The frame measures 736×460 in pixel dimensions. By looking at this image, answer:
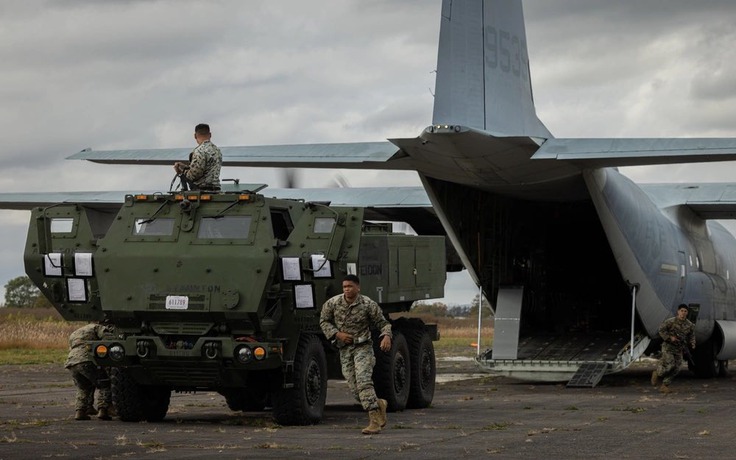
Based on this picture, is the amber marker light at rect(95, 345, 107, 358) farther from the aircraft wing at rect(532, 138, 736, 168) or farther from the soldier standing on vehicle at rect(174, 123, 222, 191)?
the aircraft wing at rect(532, 138, 736, 168)

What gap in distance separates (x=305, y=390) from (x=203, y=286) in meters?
1.76

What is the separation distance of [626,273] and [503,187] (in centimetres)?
305

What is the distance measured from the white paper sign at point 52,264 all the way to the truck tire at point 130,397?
1.42 m

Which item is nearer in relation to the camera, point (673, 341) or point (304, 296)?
point (304, 296)

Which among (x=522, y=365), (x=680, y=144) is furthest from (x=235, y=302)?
(x=522, y=365)

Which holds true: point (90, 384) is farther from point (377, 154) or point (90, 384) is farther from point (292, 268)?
point (377, 154)

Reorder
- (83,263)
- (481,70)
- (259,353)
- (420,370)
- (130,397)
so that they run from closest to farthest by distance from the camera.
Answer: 1. (259,353)
2. (83,263)
3. (130,397)
4. (420,370)
5. (481,70)

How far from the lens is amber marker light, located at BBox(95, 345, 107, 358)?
47.1ft

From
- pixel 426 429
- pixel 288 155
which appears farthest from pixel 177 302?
pixel 288 155

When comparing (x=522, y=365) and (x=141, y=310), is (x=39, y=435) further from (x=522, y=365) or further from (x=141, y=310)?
(x=522, y=365)

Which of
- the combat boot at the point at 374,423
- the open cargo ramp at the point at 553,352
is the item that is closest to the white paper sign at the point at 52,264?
the combat boot at the point at 374,423

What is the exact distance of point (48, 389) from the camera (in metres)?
21.5

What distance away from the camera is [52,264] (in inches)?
586

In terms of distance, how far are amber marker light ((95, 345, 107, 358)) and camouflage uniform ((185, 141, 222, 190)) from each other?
235 cm
